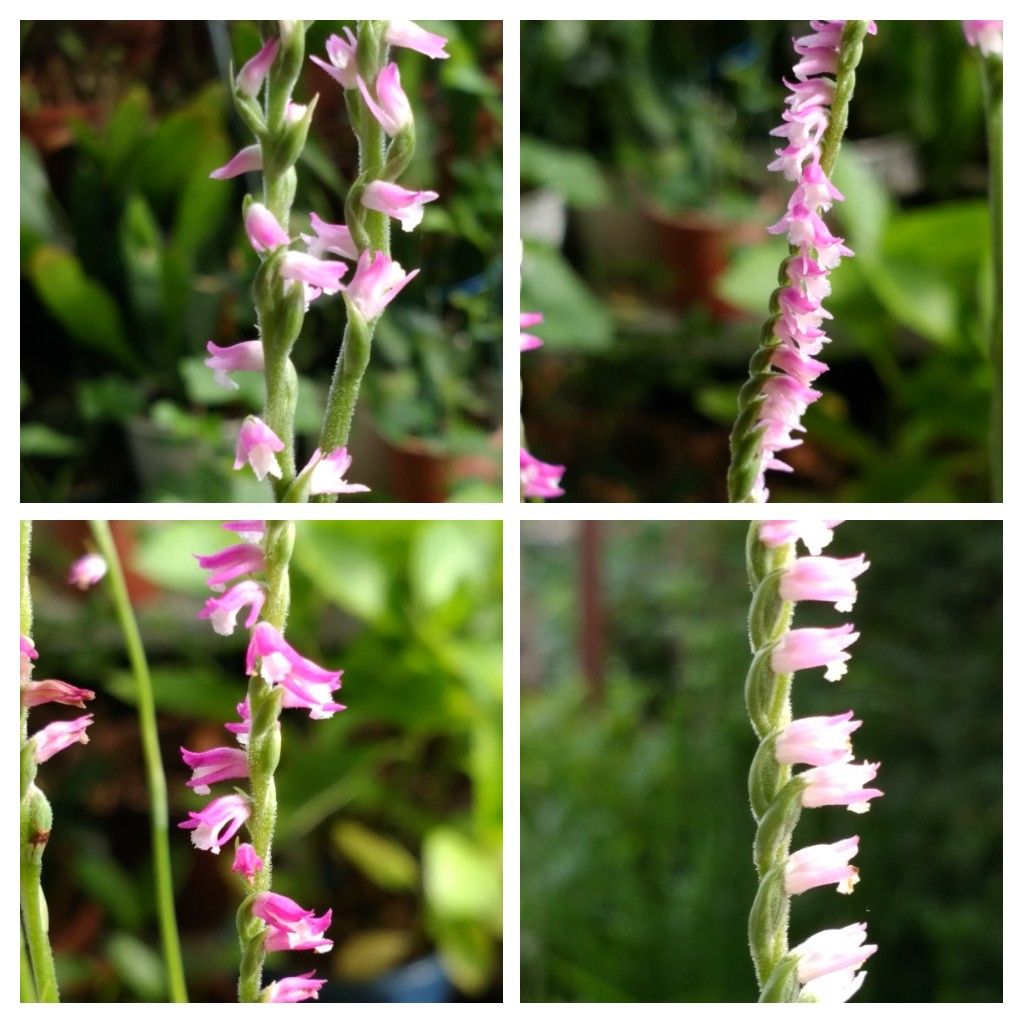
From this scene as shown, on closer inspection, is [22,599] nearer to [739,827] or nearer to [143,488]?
[143,488]

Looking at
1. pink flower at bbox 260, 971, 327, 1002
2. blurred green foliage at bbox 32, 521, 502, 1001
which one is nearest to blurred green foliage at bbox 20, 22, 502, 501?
blurred green foliage at bbox 32, 521, 502, 1001

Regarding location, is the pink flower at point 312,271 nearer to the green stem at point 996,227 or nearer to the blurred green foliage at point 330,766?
the green stem at point 996,227

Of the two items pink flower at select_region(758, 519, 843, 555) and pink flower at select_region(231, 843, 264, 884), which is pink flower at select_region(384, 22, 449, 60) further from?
pink flower at select_region(231, 843, 264, 884)

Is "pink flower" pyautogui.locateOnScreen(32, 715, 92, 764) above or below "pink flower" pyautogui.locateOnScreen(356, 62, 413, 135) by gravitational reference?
below

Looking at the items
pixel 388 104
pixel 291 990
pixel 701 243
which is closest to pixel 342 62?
pixel 388 104

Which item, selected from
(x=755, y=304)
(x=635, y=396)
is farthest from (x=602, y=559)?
(x=755, y=304)
